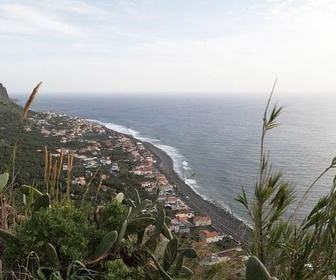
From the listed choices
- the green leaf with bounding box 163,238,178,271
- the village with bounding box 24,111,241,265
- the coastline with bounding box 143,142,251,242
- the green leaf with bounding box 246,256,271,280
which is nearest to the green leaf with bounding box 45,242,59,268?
the green leaf with bounding box 163,238,178,271

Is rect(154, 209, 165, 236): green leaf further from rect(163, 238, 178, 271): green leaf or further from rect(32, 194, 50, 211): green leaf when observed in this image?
rect(32, 194, 50, 211): green leaf

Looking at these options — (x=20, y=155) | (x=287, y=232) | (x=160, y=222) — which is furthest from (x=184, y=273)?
(x=20, y=155)

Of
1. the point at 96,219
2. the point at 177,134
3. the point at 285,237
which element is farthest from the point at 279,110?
the point at 177,134

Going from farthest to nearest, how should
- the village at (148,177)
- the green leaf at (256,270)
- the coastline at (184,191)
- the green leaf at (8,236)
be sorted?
the coastline at (184,191) < the village at (148,177) < the green leaf at (8,236) < the green leaf at (256,270)

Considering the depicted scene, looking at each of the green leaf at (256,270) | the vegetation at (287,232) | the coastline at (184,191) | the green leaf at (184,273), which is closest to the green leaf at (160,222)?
the green leaf at (184,273)

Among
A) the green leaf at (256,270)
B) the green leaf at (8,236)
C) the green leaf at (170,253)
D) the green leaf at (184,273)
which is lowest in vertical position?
the green leaf at (184,273)

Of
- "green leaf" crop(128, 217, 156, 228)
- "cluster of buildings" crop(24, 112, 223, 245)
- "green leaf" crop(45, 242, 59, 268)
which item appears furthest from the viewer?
"cluster of buildings" crop(24, 112, 223, 245)

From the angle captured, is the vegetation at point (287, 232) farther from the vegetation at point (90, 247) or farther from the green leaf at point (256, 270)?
the vegetation at point (90, 247)

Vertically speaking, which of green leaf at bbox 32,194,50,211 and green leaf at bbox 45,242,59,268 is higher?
green leaf at bbox 32,194,50,211

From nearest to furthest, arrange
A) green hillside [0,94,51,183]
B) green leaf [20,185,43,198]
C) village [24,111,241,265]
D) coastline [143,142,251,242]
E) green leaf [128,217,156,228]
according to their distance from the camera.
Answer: green leaf [128,217,156,228] < green leaf [20,185,43,198] < village [24,111,241,265] < green hillside [0,94,51,183] < coastline [143,142,251,242]

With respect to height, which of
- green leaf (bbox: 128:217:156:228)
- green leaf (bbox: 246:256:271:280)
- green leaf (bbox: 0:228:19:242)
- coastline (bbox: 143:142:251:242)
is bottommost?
coastline (bbox: 143:142:251:242)

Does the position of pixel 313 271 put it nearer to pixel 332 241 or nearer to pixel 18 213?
pixel 332 241
